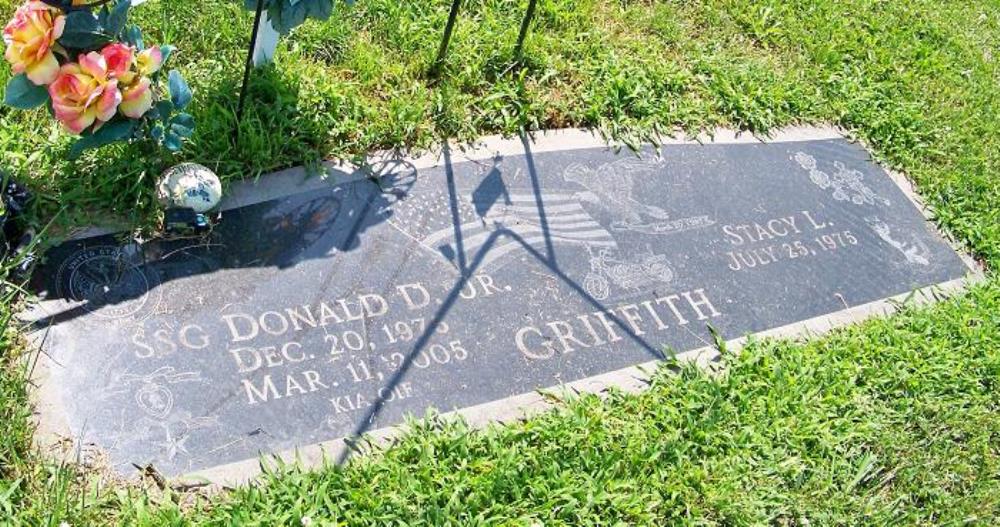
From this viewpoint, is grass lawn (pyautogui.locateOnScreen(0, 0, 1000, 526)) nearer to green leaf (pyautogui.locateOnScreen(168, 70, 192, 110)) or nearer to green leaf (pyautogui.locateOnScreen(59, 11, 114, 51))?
green leaf (pyautogui.locateOnScreen(168, 70, 192, 110))

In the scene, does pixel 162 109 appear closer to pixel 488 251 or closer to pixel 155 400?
pixel 155 400

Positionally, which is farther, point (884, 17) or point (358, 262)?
point (884, 17)

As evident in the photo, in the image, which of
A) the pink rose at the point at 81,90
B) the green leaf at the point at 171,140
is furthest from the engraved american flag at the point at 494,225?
the pink rose at the point at 81,90

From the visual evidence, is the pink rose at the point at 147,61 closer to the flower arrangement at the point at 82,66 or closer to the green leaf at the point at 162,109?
the flower arrangement at the point at 82,66

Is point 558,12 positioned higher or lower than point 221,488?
higher

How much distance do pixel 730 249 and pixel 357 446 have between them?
1660mm

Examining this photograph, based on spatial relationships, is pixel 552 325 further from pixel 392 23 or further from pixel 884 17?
pixel 884 17

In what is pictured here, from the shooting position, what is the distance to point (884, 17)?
4.91 meters

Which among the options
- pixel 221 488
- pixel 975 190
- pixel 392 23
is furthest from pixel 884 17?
pixel 221 488

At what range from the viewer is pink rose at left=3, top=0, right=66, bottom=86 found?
2.46 metres

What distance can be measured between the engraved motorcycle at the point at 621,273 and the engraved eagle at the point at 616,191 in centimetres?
16

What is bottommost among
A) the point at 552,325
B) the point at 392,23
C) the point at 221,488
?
the point at 221,488

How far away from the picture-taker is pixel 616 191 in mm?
3467

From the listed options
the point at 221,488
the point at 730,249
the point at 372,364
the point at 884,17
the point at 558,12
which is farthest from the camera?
the point at 884,17
